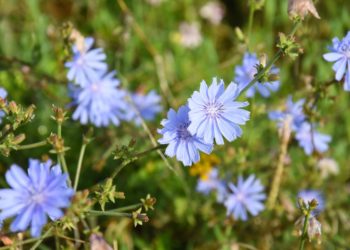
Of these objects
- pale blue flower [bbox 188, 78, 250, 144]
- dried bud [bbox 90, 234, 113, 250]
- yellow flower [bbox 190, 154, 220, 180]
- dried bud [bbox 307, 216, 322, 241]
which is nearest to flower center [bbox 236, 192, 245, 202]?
yellow flower [bbox 190, 154, 220, 180]

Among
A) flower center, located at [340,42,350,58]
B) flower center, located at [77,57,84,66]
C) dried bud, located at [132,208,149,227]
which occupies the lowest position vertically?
dried bud, located at [132,208,149,227]

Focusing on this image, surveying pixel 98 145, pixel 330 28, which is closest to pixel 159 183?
pixel 98 145

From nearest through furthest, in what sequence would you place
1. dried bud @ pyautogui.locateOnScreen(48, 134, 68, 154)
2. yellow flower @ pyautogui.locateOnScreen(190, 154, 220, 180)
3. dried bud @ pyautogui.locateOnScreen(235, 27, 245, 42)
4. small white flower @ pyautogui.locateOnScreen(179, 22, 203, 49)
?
dried bud @ pyautogui.locateOnScreen(48, 134, 68, 154) → dried bud @ pyautogui.locateOnScreen(235, 27, 245, 42) → yellow flower @ pyautogui.locateOnScreen(190, 154, 220, 180) → small white flower @ pyautogui.locateOnScreen(179, 22, 203, 49)

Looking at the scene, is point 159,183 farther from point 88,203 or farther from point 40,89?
point 88,203

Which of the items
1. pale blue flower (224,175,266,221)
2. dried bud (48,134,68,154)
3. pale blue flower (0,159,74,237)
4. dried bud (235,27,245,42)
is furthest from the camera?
pale blue flower (224,175,266,221)

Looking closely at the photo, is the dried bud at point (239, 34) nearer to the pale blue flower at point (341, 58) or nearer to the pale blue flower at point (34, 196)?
the pale blue flower at point (341, 58)

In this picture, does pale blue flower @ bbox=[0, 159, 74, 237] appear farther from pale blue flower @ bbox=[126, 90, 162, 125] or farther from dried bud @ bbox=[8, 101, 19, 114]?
pale blue flower @ bbox=[126, 90, 162, 125]
